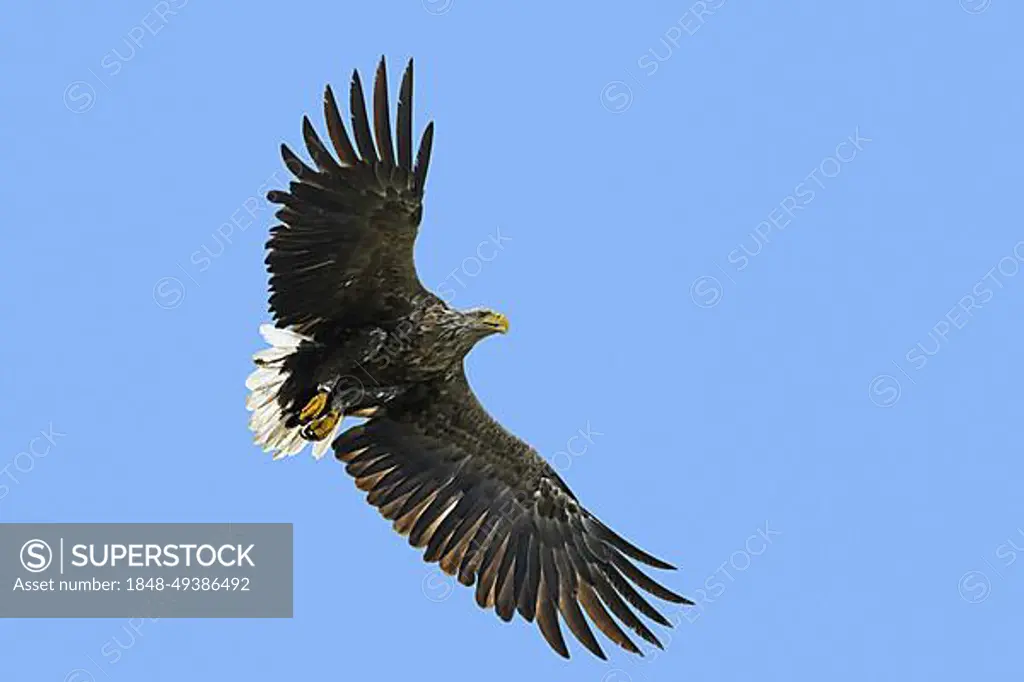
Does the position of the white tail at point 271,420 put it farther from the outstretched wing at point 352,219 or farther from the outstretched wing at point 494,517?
the outstretched wing at point 352,219

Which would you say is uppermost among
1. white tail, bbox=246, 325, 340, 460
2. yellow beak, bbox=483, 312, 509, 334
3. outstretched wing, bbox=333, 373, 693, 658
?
yellow beak, bbox=483, 312, 509, 334

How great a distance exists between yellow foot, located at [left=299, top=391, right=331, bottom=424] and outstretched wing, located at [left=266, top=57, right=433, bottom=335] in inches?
27.8

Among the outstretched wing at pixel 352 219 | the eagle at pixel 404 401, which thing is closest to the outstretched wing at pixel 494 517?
the eagle at pixel 404 401

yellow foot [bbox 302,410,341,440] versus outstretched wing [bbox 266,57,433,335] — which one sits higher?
outstretched wing [bbox 266,57,433,335]

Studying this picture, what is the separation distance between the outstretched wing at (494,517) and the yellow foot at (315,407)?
367 millimetres

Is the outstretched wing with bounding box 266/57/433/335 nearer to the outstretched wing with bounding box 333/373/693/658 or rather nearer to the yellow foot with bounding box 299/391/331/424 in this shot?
the yellow foot with bounding box 299/391/331/424

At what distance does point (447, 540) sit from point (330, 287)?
7.83ft

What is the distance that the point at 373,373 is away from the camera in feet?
47.5

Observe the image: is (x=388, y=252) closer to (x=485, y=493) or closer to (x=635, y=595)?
(x=485, y=493)

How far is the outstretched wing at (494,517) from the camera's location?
14.5 m

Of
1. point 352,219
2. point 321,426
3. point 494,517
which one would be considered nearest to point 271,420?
point 321,426

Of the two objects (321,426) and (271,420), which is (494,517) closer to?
(321,426)

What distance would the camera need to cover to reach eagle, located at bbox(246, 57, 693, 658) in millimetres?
13383

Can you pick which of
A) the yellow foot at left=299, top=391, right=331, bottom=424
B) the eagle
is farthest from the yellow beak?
the yellow foot at left=299, top=391, right=331, bottom=424
